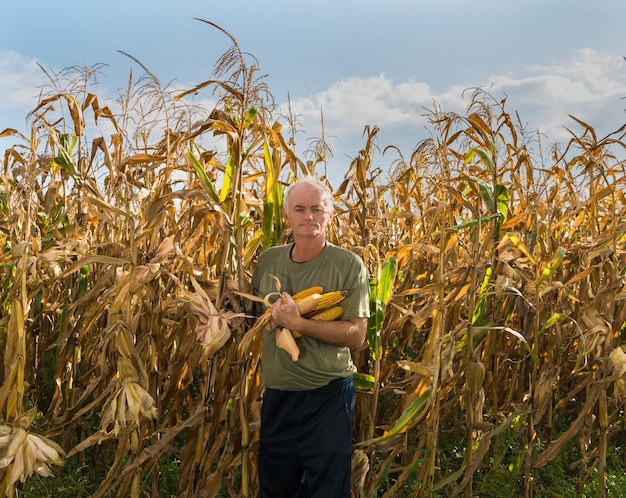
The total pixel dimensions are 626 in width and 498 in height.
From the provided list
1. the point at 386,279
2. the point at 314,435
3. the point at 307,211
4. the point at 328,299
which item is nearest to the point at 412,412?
the point at 314,435

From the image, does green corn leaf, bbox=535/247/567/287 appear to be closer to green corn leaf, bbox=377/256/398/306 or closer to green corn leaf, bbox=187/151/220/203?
green corn leaf, bbox=377/256/398/306

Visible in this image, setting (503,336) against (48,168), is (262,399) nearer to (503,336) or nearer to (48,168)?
(503,336)

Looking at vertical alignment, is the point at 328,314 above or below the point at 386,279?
below

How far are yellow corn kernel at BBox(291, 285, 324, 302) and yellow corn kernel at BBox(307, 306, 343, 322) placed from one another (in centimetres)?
8

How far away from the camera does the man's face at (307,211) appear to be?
107 inches

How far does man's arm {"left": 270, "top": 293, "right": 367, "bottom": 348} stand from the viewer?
258cm

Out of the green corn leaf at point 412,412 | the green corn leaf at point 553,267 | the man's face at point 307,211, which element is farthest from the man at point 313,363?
the green corn leaf at point 553,267

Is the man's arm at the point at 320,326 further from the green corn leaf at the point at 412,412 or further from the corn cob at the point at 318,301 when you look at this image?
the green corn leaf at the point at 412,412

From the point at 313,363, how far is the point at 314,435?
1.08 ft

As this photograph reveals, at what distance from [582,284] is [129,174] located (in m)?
2.90

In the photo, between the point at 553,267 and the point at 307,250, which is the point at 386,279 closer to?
the point at 307,250

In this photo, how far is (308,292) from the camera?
2693mm

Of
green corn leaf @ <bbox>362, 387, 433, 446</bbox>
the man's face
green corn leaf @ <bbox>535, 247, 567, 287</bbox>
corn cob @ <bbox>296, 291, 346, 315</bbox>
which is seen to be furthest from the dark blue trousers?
green corn leaf @ <bbox>535, 247, 567, 287</bbox>

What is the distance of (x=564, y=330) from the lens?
4.08m
